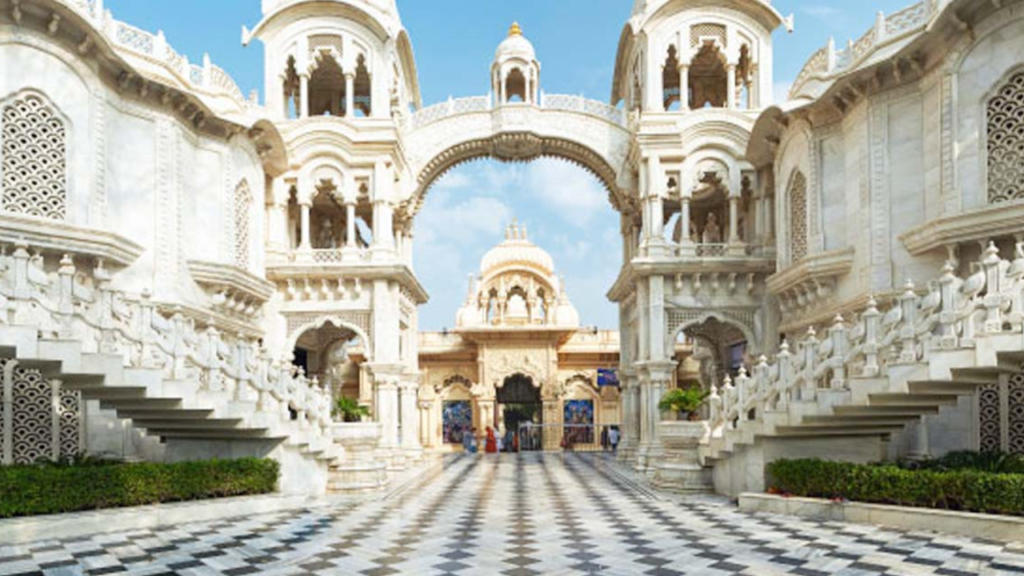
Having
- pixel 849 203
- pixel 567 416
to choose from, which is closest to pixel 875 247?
pixel 849 203

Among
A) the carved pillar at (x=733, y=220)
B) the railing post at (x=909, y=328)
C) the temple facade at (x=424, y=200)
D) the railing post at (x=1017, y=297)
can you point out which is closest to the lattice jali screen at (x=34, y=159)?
the temple facade at (x=424, y=200)

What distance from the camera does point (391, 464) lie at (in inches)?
771

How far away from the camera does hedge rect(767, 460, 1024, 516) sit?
31.8 ft

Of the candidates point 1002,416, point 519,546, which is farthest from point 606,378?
point 519,546

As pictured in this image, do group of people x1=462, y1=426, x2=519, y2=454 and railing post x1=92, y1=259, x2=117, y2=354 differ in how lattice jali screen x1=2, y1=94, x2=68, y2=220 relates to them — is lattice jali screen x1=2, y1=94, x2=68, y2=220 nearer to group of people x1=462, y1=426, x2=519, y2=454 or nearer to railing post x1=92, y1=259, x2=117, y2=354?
railing post x1=92, y1=259, x2=117, y2=354

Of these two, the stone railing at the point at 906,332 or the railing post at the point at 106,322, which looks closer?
the stone railing at the point at 906,332

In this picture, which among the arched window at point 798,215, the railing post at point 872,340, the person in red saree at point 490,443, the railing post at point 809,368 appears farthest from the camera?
the person in red saree at point 490,443

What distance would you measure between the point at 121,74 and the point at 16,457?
6.96m

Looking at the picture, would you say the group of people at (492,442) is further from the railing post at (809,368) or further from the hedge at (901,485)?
the railing post at (809,368)

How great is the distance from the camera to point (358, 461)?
49.5 ft

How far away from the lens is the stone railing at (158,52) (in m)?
14.6

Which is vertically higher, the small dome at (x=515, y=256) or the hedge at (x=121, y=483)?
the small dome at (x=515, y=256)

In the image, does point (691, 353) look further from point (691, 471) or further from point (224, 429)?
point (224, 429)

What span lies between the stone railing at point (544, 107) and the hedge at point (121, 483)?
1316 cm
